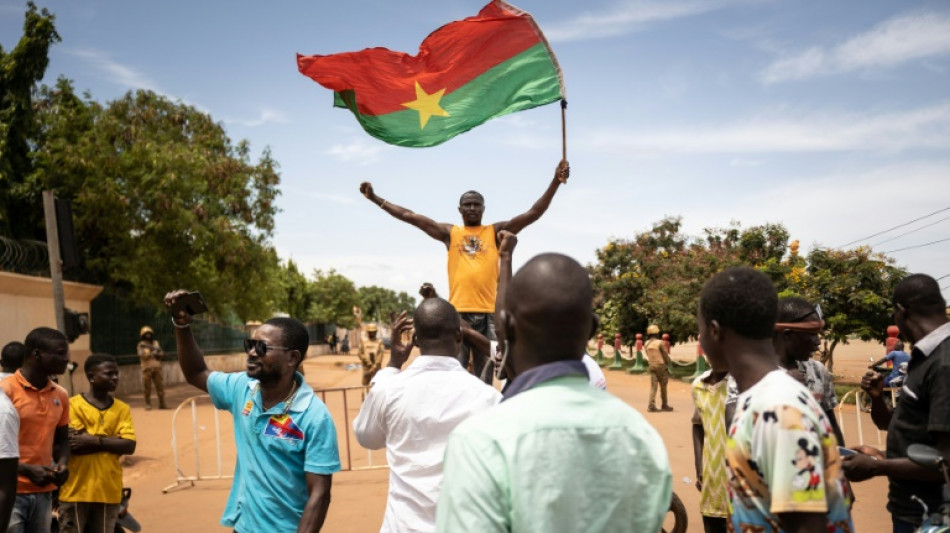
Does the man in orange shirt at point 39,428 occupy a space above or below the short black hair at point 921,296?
below

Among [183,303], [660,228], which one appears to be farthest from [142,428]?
[660,228]

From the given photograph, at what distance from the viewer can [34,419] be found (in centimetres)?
533

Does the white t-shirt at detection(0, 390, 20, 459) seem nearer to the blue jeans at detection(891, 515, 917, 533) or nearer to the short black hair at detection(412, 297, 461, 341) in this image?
the short black hair at detection(412, 297, 461, 341)

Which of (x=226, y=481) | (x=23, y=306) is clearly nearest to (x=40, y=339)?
(x=226, y=481)

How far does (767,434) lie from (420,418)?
184 cm

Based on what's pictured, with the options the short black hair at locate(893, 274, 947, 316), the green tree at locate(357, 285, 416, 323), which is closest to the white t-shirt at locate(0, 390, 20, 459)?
the short black hair at locate(893, 274, 947, 316)

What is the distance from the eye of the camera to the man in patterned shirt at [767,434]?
7.01ft

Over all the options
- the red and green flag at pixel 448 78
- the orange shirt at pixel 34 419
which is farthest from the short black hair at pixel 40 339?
the red and green flag at pixel 448 78

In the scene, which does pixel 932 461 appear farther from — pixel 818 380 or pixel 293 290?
pixel 293 290

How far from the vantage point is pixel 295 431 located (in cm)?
380

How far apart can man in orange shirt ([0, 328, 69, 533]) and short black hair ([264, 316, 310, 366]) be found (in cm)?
233

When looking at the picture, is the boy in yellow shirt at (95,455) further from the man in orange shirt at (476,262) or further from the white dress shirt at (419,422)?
the white dress shirt at (419,422)

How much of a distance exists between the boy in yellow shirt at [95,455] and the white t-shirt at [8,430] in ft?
4.47

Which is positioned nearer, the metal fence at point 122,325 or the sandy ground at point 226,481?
the sandy ground at point 226,481
